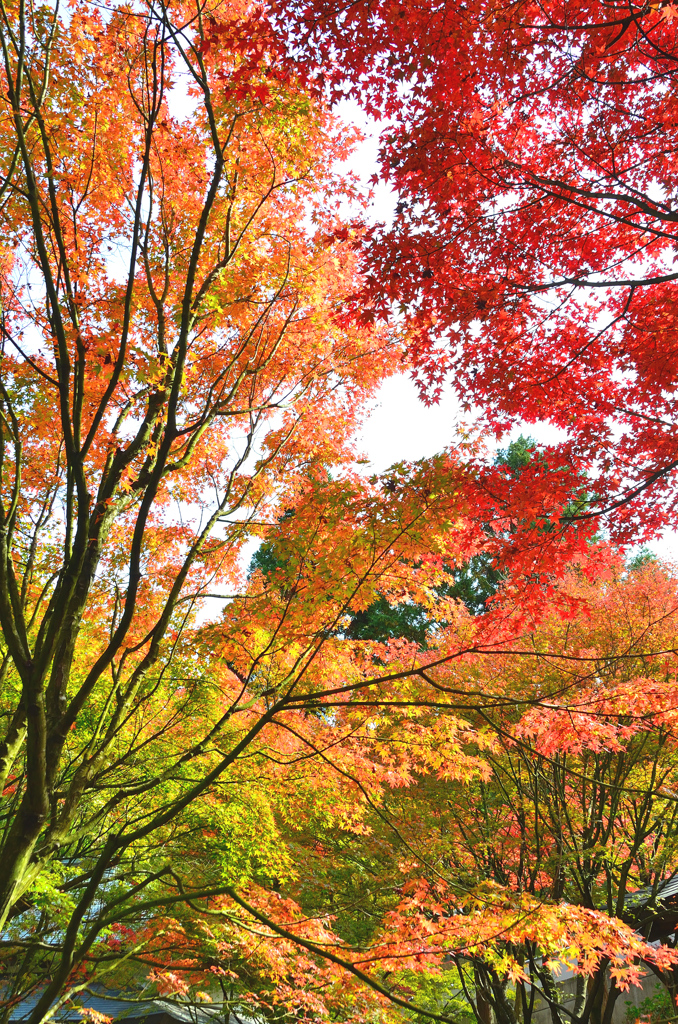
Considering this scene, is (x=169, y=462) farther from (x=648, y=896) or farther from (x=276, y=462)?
(x=648, y=896)

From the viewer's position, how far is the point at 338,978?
594cm

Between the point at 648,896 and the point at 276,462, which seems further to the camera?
the point at 648,896

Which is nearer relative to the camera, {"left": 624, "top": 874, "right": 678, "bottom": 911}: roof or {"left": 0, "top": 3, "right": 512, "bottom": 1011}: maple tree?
{"left": 0, "top": 3, "right": 512, "bottom": 1011}: maple tree

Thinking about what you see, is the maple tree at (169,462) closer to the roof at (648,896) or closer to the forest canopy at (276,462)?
the forest canopy at (276,462)

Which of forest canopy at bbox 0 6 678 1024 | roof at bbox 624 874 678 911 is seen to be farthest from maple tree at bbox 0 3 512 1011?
roof at bbox 624 874 678 911

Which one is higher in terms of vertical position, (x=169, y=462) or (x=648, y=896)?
(x=169, y=462)

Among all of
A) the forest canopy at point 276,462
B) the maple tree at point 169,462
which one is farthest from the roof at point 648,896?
the maple tree at point 169,462

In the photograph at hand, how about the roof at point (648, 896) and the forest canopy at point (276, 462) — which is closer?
the forest canopy at point (276, 462)

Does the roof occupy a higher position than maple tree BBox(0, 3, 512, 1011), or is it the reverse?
maple tree BBox(0, 3, 512, 1011)

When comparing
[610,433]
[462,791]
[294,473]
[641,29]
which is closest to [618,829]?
[462,791]

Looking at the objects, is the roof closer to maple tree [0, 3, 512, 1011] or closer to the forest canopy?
the forest canopy

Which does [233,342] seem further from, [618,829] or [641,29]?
[618,829]

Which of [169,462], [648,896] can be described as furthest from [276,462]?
[648,896]

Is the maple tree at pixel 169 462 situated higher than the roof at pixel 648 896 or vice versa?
the maple tree at pixel 169 462
